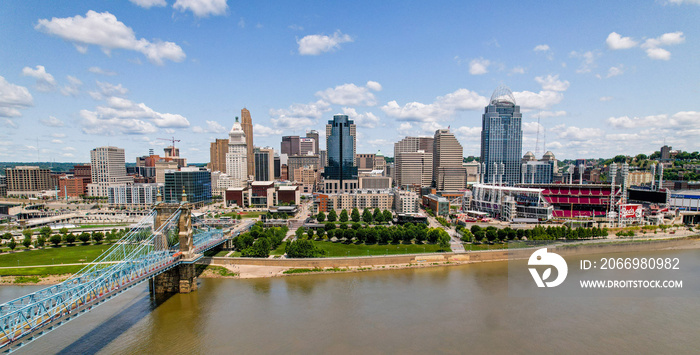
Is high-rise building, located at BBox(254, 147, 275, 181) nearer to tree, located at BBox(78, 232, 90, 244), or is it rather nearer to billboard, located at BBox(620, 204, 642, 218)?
tree, located at BBox(78, 232, 90, 244)

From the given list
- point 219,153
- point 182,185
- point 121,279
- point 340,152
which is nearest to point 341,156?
point 340,152

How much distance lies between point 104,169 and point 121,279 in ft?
277

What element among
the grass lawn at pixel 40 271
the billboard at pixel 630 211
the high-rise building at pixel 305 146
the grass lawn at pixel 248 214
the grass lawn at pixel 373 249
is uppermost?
the high-rise building at pixel 305 146

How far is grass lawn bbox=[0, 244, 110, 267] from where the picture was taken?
32375 millimetres

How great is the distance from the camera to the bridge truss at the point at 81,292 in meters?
13.4

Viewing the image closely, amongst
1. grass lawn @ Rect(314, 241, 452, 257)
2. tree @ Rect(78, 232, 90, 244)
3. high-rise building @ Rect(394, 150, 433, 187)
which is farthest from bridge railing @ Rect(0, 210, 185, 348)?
high-rise building @ Rect(394, 150, 433, 187)

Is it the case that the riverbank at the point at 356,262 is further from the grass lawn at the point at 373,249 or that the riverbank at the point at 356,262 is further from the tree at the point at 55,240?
the tree at the point at 55,240

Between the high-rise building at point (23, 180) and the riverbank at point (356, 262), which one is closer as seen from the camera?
the riverbank at point (356, 262)

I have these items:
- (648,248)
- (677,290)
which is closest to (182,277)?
(677,290)

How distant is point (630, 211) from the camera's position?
47250 millimetres

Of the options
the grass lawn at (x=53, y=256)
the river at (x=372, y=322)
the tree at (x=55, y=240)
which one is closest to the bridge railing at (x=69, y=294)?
the river at (x=372, y=322)

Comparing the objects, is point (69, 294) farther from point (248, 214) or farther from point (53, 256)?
point (248, 214)

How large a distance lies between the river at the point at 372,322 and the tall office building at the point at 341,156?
2251 inches

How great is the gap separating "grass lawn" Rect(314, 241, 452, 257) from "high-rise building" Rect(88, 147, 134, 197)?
245 feet
